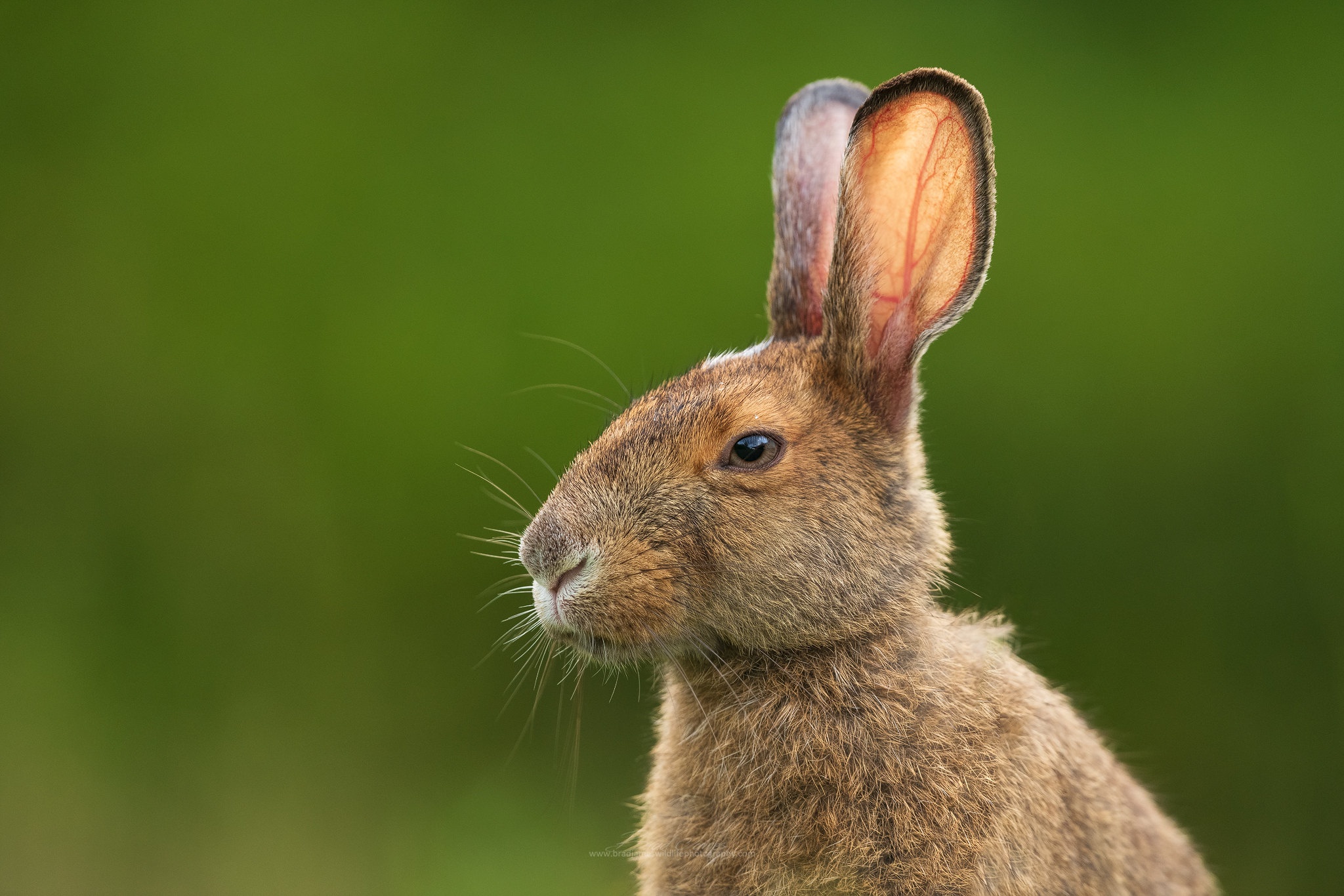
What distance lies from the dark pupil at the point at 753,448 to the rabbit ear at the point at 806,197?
484 millimetres

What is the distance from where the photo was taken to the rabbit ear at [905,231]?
2.07 meters

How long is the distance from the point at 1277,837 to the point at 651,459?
246 cm

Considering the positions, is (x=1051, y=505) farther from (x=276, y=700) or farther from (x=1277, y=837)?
(x=276, y=700)

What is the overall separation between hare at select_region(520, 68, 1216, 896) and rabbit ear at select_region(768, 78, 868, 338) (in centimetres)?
30

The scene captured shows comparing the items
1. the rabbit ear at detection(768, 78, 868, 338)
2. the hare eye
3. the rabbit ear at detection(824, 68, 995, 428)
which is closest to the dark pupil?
the hare eye

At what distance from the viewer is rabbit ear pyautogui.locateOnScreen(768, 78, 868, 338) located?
2.57m

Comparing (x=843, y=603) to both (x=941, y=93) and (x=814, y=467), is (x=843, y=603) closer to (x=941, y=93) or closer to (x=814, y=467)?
(x=814, y=467)

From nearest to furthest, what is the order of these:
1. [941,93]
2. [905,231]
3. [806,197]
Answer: [941,93] → [905,231] → [806,197]

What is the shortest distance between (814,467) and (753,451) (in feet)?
0.32

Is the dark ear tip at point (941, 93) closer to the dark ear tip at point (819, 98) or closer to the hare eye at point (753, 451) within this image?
the hare eye at point (753, 451)

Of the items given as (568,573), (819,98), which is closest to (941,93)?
(819,98)

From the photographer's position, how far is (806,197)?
8.64 feet

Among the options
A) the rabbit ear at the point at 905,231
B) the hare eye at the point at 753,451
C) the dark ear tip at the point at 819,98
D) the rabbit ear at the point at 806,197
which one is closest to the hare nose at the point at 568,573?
the hare eye at the point at 753,451

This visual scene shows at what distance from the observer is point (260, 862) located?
3.74 m
